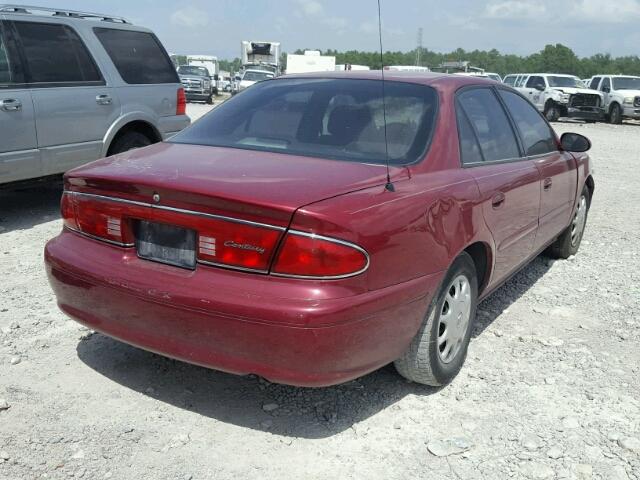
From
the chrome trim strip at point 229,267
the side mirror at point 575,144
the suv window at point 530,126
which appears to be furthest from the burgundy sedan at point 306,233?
the side mirror at point 575,144

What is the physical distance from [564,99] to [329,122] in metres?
23.8

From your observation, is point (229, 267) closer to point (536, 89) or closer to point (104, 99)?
point (104, 99)

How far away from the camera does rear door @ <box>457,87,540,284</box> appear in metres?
3.55

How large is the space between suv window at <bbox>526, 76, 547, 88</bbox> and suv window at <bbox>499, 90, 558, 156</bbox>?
2271 cm

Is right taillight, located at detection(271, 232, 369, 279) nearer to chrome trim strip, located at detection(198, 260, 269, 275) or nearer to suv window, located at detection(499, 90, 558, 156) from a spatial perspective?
chrome trim strip, located at detection(198, 260, 269, 275)

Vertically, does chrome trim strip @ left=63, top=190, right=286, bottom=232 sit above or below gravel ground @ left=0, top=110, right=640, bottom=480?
above

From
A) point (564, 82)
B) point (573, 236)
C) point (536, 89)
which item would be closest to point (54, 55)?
point (573, 236)

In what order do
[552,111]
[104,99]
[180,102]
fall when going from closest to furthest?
[104,99] → [180,102] → [552,111]

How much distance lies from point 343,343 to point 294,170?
81 centimetres

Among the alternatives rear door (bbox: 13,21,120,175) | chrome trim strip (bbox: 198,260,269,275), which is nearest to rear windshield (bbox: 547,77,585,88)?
rear door (bbox: 13,21,120,175)

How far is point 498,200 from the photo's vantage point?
3.62m

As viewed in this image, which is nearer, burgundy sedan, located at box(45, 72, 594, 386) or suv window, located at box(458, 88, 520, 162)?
burgundy sedan, located at box(45, 72, 594, 386)

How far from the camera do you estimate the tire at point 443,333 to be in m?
3.07

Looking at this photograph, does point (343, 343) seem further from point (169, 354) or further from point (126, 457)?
point (126, 457)
